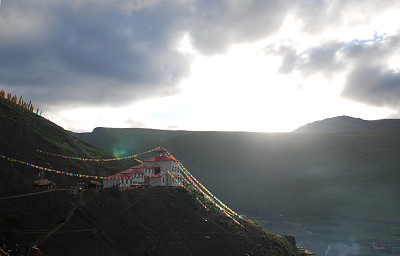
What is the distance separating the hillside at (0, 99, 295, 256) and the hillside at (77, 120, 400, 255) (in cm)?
4890

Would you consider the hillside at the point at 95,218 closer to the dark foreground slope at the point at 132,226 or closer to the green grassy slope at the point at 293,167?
the dark foreground slope at the point at 132,226

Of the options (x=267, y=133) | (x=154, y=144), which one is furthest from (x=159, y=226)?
(x=267, y=133)

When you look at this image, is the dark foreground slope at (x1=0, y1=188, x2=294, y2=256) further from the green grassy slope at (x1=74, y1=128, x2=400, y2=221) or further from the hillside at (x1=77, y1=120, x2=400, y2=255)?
the green grassy slope at (x1=74, y1=128, x2=400, y2=221)

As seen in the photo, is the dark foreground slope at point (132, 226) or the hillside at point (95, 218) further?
the dark foreground slope at point (132, 226)

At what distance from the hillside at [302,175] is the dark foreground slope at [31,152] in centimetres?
5762

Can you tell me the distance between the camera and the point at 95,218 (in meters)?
34.8

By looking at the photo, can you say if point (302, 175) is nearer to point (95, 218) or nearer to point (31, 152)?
point (31, 152)

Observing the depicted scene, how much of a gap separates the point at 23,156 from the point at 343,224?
284 ft

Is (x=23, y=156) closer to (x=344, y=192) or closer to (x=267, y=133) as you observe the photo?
(x=344, y=192)

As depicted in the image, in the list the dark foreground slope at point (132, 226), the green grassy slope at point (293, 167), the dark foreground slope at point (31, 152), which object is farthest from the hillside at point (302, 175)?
the dark foreground slope at point (31, 152)

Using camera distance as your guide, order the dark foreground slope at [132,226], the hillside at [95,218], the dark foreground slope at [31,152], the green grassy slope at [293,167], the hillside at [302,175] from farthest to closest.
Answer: the green grassy slope at [293,167] < the hillside at [302,175] < the dark foreground slope at [31,152] < the dark foreground slope at [132,226] < the hillside at [95,218]

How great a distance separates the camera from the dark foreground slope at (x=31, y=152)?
38000mm

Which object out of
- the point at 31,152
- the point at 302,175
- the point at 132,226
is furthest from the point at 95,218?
the point at 302,175

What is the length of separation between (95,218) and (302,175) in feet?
347
